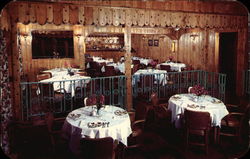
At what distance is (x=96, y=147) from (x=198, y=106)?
2.71 m

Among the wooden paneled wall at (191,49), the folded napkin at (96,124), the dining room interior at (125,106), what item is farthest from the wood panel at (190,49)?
the folded napkin at (96,124)

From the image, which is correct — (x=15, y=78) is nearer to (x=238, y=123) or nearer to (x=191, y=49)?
(x=238, y=123)

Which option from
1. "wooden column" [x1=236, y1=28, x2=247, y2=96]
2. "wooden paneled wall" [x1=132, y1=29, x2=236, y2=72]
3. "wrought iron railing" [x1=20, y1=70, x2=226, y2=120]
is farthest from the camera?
"wooden paneled wall" [x1=132, y1=29, x2=236, y2=72]

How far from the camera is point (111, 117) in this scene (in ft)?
13.7

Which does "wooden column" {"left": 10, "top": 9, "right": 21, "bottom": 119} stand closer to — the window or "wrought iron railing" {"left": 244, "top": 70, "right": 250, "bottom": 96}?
the window

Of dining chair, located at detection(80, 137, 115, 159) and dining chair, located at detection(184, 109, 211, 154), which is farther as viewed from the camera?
dining chair, located at detection(184, 109, 211, 154)

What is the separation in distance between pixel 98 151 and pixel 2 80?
7.36ft

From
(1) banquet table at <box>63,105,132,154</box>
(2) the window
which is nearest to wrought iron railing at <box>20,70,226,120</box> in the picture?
(1) banquet table at <box>63,105,132,154</box>

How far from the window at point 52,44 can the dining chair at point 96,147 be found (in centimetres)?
1011

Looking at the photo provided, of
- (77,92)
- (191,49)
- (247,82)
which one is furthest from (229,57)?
(77,92)

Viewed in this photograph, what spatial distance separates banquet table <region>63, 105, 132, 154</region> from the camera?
147 inches

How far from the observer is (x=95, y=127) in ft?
12.3

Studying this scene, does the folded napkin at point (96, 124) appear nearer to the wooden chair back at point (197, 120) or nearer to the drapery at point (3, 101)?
the drapery at point (3, 101)

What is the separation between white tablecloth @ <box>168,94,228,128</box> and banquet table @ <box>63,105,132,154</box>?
142cm
